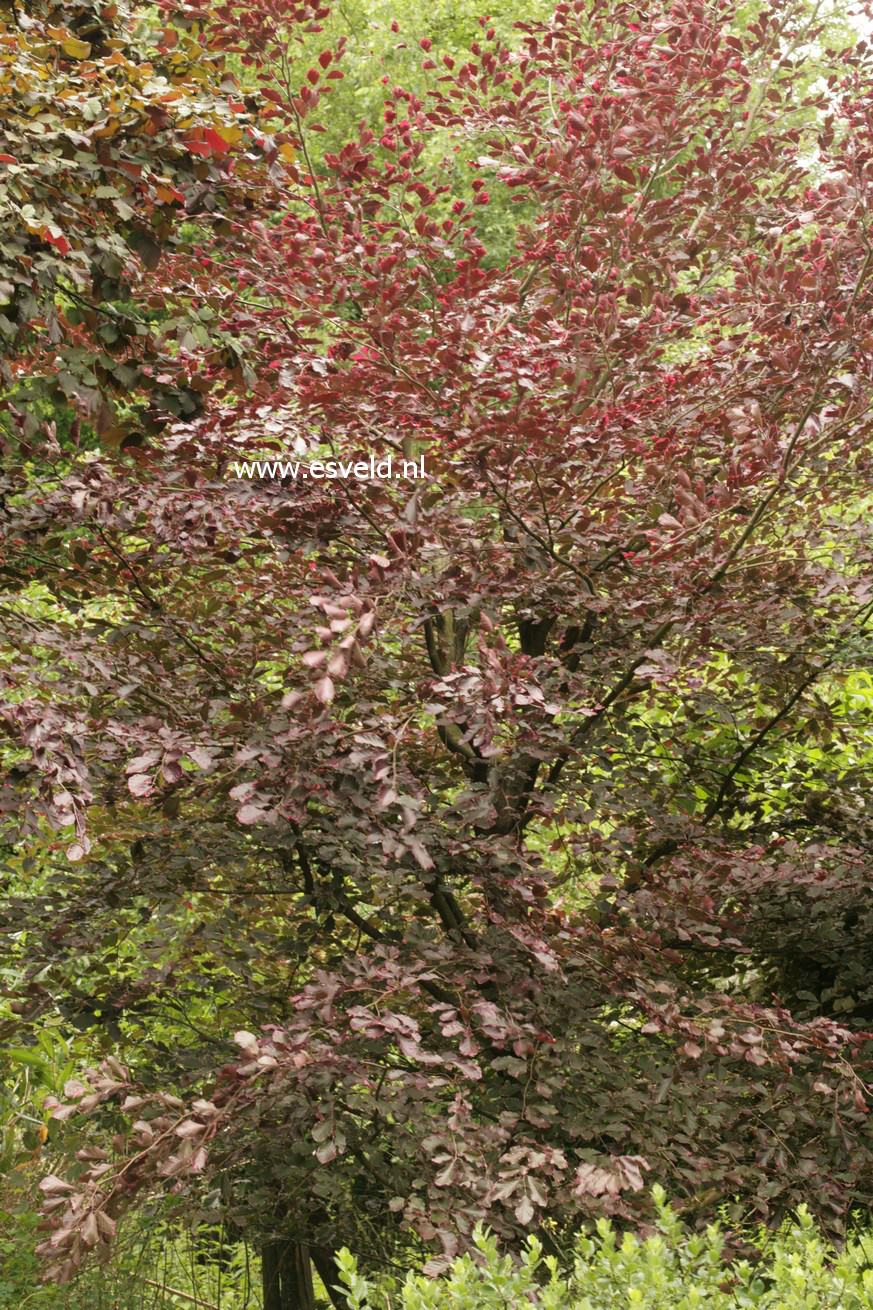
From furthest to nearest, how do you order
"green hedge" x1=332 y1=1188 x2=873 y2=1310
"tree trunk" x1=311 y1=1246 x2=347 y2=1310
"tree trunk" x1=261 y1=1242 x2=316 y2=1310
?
"tree trunk" x1=261 y1=1242 x2=316 y2=1310
"tree trunk" x1=311 y1=1246 x2=347 y2=1310
"green hedge" x1=332 y1=1188 x2=873 y2=1310

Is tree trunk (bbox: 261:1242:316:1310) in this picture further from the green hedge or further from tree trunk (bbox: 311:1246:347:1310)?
the green hedge

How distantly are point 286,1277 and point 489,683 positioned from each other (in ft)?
9.04

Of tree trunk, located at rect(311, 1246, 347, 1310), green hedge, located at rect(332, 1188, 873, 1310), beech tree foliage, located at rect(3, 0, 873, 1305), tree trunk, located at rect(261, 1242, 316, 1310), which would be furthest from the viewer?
tree trunk, located at rect(261, 1242, 316, 1310)

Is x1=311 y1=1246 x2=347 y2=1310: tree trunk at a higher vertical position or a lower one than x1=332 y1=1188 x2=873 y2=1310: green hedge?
lower

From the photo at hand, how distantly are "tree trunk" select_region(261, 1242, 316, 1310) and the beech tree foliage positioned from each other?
3 cm

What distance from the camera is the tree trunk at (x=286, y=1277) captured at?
3877 mm

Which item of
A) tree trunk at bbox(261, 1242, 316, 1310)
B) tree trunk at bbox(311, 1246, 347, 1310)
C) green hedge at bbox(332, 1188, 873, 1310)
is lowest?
tree trunk at bbox(261, 1242, 316, 1310)

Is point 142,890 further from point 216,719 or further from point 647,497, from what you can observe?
point 647,497

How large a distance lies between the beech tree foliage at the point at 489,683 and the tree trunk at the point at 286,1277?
3 centimetres

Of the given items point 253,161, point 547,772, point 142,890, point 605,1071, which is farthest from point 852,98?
point 142,890

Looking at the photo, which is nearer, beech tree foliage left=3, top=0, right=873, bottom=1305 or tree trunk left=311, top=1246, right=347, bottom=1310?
beech tree foliage left=3, top=0, right=873, bottom=1305

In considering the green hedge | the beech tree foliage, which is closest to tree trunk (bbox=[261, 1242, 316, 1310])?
the beech tree foliage

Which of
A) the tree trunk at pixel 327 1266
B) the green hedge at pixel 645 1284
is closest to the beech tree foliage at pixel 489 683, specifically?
the tree trunk at pixel 327 1266

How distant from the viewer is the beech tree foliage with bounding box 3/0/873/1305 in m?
2.70
